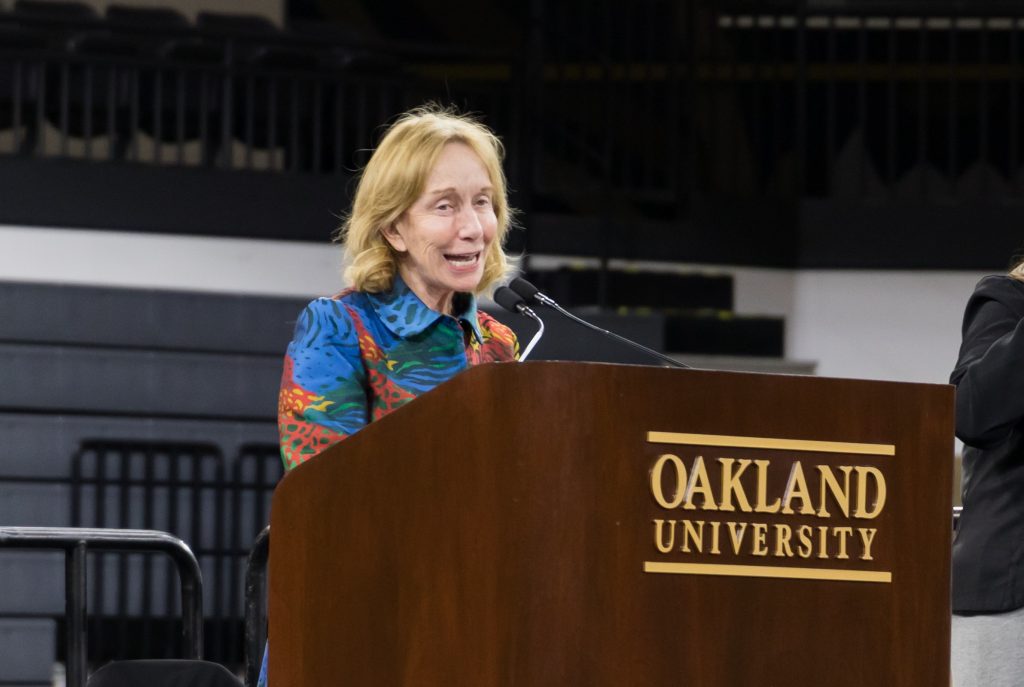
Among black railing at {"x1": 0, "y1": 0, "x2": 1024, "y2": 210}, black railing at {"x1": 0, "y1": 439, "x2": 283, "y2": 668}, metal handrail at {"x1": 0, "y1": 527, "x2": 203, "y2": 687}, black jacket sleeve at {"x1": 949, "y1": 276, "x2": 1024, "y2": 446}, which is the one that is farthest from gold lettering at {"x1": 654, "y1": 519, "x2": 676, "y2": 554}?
black railing at {"x1": 0, "y1": 0, "x2": 1024, "y2": 210}

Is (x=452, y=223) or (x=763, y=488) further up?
(x=452, y=223)

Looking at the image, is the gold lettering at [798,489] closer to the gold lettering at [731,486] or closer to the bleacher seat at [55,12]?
the gold lettering at [731,486]

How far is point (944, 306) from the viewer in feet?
28.3

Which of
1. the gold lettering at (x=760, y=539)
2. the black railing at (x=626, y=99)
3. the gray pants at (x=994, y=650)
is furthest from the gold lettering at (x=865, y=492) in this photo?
the black railing at (x=626, y=99)

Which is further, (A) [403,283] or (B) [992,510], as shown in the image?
(B) [992,510]

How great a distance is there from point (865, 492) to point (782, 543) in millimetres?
113

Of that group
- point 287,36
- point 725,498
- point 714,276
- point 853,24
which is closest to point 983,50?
point 853,24

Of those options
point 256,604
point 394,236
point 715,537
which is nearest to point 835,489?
point 715,537

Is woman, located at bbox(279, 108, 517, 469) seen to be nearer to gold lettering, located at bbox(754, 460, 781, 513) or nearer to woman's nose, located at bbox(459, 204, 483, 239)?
woman's nose, located at bbox(459, 204, 483, 239)

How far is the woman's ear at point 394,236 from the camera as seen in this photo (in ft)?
7.79

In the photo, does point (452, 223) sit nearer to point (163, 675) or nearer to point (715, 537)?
point (715, 537)

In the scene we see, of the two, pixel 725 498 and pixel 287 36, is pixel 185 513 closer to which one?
pixel 287 36

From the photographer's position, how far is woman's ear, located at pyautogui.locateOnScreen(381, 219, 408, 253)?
7.79 ft

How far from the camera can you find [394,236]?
2379 millimetres
